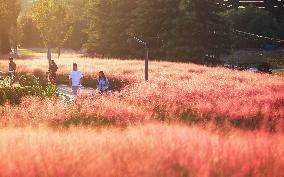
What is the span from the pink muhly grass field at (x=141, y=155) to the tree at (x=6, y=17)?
51.8m

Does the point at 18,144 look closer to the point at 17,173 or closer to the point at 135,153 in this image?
the point at 17,173

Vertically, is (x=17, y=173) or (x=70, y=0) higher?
(x=70, y=0)

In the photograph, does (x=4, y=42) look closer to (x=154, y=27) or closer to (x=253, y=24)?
(x=154, y=27)

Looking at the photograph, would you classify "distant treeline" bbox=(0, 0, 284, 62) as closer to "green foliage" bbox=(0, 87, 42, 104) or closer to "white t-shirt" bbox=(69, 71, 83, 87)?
"white t-shirt" bbox=(69, 71, 83, 87)

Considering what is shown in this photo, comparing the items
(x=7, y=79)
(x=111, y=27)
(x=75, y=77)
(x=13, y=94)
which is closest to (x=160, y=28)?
(x=111, y=27)

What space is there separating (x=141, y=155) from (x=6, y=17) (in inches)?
2109

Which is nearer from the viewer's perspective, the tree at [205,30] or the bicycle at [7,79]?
the bicycle at [7,79]

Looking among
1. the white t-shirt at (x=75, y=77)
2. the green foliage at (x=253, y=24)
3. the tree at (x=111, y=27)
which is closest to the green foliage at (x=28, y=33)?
the tree at (x=111, y=27)

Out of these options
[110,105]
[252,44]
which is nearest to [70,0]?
[252,44]

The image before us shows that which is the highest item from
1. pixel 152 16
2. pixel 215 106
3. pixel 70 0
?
pixel 70 0

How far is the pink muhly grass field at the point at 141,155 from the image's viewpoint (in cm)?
443

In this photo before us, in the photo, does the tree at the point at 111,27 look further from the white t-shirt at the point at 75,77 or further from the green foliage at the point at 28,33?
the white t-shirt at the point at 75,77

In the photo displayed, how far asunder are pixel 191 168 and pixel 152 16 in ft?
147

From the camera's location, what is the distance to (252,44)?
76.9 m
